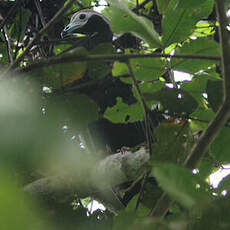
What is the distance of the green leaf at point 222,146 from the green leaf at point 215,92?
8cm

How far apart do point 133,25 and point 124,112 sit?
201mm

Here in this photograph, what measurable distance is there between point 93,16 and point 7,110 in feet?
4.53

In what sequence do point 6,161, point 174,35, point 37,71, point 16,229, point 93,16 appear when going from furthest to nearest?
point 93,16, point 174,35, point 37,71, point 6,161, point 16,229

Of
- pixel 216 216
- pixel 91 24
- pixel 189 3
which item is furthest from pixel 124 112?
pixel 91 24

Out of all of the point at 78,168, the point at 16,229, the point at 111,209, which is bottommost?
the point at 111,209

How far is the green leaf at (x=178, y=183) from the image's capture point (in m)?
0.33

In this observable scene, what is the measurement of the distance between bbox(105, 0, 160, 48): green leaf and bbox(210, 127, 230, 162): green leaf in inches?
7.8

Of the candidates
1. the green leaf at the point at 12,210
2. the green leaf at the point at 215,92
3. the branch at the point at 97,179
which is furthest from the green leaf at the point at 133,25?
the green leaf at the point at 12,210

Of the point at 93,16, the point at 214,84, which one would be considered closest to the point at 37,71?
the point at 214,84

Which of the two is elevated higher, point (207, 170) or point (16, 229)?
point (16, 229)

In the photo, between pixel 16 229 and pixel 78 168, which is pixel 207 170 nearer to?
pixel 78 168

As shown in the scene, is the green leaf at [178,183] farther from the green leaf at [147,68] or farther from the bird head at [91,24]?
the bird head at [91,24]

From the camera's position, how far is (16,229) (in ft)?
0.95

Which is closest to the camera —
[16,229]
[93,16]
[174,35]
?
[16,229]
